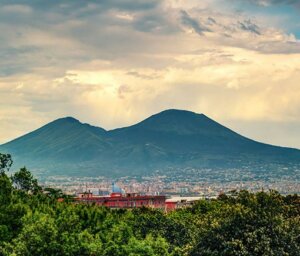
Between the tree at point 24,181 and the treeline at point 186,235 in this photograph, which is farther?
the tree at point 24,181

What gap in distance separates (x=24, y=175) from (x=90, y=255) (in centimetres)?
6140

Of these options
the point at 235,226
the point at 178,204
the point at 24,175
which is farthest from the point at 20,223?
the point at 178,204

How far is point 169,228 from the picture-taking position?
56.9m

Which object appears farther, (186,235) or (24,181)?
(24,181)

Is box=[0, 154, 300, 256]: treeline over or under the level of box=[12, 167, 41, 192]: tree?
under

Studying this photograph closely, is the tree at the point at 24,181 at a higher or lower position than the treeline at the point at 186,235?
higher

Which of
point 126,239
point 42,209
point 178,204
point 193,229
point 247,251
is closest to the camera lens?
point 247,251

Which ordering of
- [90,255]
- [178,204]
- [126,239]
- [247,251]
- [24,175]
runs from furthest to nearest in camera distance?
[178,204] < [24,175] < [126,239] < [90,255] < [247,251]

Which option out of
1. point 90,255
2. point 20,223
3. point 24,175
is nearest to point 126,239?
point 90,255

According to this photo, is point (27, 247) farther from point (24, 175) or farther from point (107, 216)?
point (24, 175)

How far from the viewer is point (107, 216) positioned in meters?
66.3

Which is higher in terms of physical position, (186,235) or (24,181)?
(24,181)

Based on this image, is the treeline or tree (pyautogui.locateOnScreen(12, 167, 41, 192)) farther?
tree (pyautogui.locateOnScreen(12, 167, 41, 192))

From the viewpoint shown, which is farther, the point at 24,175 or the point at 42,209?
the point at 24,175
